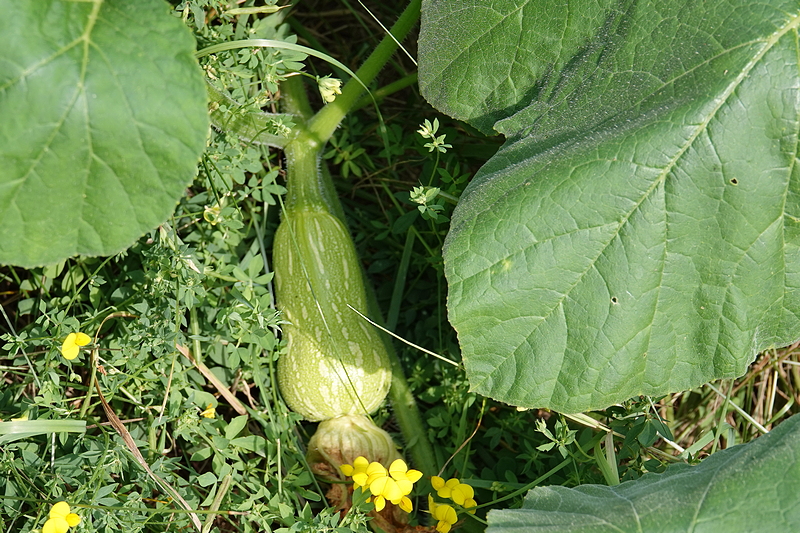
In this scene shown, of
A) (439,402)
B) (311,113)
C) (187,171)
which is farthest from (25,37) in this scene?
(439,402)

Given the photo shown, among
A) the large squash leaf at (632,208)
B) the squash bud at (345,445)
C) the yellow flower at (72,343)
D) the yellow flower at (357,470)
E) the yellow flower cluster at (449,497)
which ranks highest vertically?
the large squash leaf at (632,208)

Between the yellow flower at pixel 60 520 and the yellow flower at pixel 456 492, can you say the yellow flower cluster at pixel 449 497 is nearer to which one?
the yellow flower at pixel 456 492

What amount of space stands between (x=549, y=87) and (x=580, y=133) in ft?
0.69

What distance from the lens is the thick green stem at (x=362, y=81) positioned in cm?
261

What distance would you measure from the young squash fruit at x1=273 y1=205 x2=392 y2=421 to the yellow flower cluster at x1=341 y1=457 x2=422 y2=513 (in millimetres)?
426

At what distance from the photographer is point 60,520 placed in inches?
74.0

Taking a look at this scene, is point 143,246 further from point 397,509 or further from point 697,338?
point 697,338

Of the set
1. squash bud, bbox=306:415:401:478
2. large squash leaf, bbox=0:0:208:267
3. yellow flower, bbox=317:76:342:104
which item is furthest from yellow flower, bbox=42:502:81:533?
yellow flower, bbox=317:76:342:104

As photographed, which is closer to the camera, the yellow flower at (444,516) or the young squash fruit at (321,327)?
the yellow flower at (444,516)

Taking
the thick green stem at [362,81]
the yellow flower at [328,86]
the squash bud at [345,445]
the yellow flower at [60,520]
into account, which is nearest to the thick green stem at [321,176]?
the thick green stem at [362,81]

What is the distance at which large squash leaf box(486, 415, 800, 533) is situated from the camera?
5.37ft

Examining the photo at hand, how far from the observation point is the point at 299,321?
2.61 m

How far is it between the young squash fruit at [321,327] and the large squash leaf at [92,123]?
942 millimetres

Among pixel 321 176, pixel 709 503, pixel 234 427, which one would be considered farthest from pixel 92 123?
pixel 709 503
